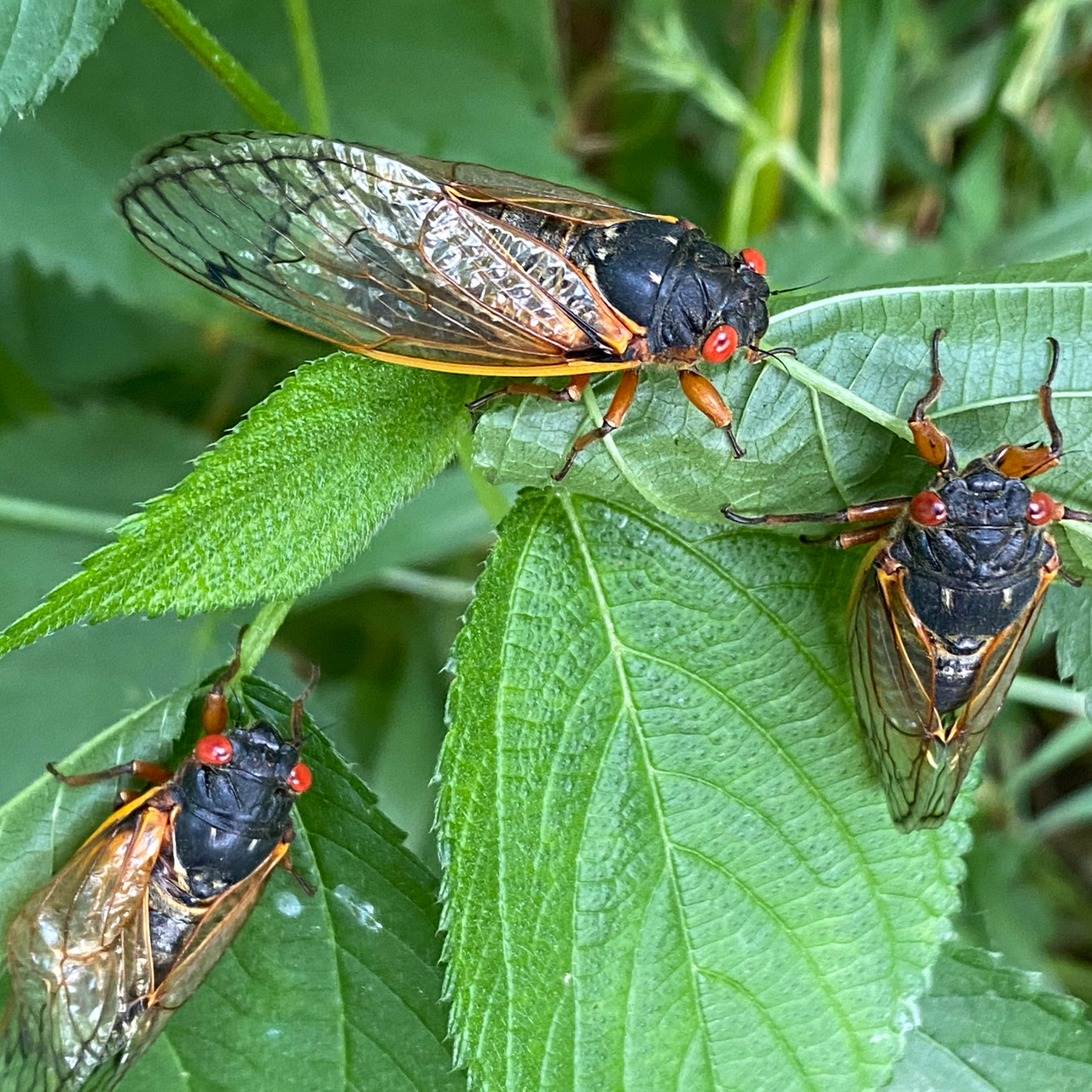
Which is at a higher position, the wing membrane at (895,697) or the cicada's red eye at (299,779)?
the wing membrane at (895,697)

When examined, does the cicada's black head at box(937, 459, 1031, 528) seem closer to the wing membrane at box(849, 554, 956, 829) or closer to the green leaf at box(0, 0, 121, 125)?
the wing membrane at box(849, 554, 956, 829)

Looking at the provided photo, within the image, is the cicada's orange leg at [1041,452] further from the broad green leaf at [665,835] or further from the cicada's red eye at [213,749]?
the cicada's red eye at [213,749]

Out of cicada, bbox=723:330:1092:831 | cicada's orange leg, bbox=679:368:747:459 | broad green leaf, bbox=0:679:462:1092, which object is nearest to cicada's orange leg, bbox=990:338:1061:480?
cicada, bbox=723:330:1092:831

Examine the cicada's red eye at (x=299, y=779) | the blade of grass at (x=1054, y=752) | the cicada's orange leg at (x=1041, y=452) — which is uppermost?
the blade of grass at (x=1054, y=752)

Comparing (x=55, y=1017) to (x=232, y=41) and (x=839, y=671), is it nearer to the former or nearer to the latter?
(x=839, y=671)

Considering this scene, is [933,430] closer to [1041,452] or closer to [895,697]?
[1041,452]

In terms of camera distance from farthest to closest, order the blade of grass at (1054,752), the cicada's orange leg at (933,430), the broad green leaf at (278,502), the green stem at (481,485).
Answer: the blade of grass at (1054,752) < the green stem at (481,485) < the cicada's orange leg at (933,430) < the broad green leaf at (278,502)

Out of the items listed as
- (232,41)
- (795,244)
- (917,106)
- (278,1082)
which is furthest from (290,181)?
(917,106)

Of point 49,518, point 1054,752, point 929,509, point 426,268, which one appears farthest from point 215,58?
point 1054,752

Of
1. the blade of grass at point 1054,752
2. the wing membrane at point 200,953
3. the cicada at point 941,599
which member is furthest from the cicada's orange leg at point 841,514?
the blade of grass at point 1054,752
